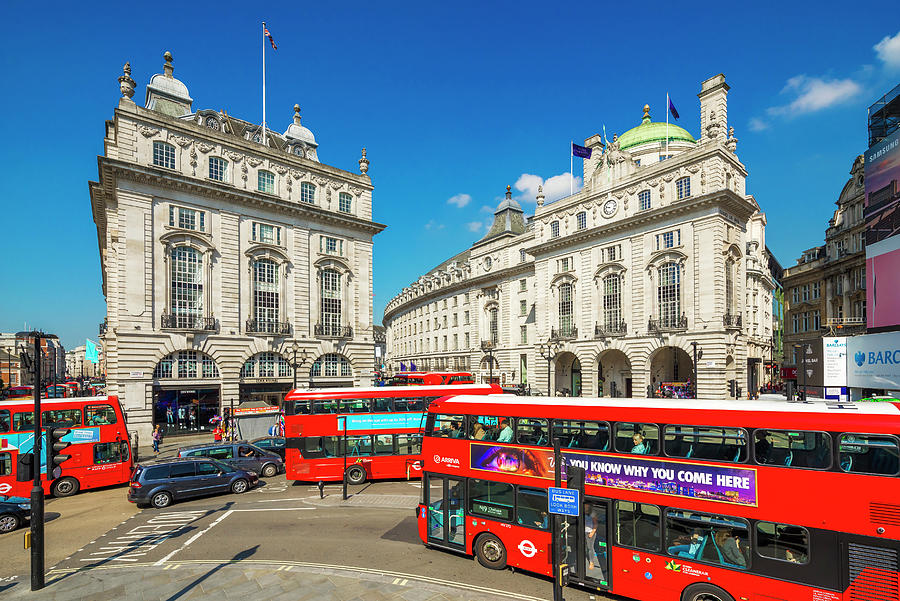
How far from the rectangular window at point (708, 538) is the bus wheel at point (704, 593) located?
0.46m

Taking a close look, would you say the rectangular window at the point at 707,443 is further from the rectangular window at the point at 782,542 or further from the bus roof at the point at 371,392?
the bus roof at the point at 371,392

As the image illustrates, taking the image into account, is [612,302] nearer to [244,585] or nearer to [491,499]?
[491,499]

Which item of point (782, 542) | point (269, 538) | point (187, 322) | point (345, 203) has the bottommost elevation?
point (269, 538)

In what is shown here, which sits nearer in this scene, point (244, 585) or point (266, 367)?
point (244, 585)

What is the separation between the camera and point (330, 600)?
10.1 m

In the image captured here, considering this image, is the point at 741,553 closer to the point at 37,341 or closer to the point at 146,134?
the point at 37,341

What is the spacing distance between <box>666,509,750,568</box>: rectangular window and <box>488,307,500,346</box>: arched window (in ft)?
188

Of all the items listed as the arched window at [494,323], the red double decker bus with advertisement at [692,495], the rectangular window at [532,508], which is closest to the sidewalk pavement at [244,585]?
the rectangular window at [532,508]

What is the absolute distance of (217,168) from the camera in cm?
3831

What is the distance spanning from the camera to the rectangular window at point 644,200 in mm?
46625

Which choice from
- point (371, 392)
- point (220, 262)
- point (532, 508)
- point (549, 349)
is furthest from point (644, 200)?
point (532, 508)

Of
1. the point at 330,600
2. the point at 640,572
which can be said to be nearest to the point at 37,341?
the point at 330,600

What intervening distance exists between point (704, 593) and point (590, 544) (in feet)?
6.94

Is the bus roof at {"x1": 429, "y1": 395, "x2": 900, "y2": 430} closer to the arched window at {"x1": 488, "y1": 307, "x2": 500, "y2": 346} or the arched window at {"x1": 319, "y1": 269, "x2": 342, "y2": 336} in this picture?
the arched window at {"x1": 319, "y1": 269, "x2": 342, "y2": 336}
